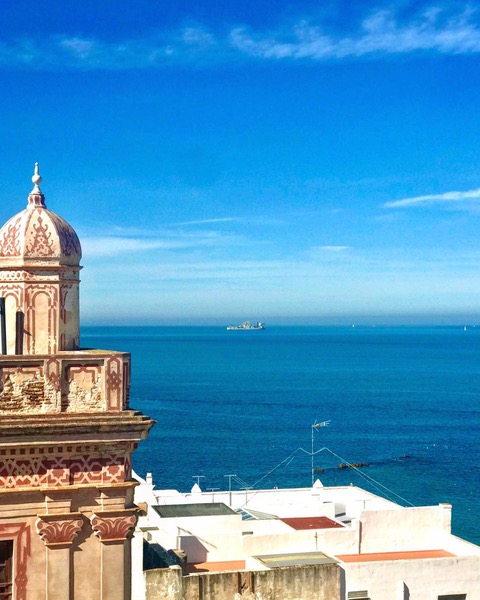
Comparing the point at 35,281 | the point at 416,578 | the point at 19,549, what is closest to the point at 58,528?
the point at 19,549

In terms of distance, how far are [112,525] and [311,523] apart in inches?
873

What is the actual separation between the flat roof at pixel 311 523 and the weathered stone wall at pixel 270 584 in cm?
923

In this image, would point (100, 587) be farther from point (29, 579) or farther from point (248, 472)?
point (248, 472)

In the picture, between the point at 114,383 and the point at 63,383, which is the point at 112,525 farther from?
the point at 63,383

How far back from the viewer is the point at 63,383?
1134 centimetres

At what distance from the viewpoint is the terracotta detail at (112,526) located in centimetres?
1146

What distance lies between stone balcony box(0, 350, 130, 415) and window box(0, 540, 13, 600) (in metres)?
1.79

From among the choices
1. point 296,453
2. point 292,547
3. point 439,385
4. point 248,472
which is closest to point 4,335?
point 292,547

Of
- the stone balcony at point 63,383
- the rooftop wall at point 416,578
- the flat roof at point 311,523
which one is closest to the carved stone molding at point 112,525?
the stone balcony at point 63,383

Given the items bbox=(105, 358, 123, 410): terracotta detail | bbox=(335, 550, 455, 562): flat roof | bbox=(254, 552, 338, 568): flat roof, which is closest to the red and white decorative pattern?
bbox=(105, 358, 123, 410): terracotta detail

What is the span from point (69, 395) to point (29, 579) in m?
2.46

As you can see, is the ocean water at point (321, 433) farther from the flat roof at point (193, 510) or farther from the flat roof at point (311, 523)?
the flat roof at point (193, 510)

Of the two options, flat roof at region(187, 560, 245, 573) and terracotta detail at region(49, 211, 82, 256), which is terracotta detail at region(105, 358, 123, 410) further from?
flat roof at region(187, 560, 245, 573)

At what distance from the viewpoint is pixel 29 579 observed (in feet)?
37.0
